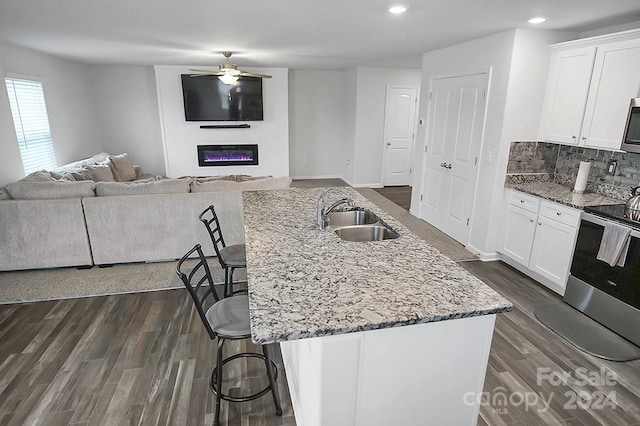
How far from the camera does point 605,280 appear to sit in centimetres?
281

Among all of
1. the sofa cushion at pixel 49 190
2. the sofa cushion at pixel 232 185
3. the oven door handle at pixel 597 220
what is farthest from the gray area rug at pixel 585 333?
the sofa cushion at pixel 49 190

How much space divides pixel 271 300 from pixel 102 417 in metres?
1.46

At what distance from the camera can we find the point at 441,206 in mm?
4996

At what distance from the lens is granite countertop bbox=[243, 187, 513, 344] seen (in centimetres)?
128

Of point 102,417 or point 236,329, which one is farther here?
point 102,417

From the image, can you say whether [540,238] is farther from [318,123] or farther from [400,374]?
[318,123]

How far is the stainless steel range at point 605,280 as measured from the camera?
260cm

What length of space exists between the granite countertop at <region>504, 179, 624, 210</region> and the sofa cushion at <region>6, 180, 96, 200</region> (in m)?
4.49

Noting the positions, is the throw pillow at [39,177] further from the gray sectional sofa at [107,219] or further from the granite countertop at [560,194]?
the granite countertop at [560,194]

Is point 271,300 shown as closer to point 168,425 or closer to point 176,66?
point 168,425

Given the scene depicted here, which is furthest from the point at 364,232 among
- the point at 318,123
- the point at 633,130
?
the point at 318,123

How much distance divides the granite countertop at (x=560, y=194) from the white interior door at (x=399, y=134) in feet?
12.8

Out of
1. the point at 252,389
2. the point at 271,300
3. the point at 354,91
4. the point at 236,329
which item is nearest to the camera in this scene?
the point at 271,300

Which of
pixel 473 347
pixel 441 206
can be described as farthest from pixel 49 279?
pixel 441 206
